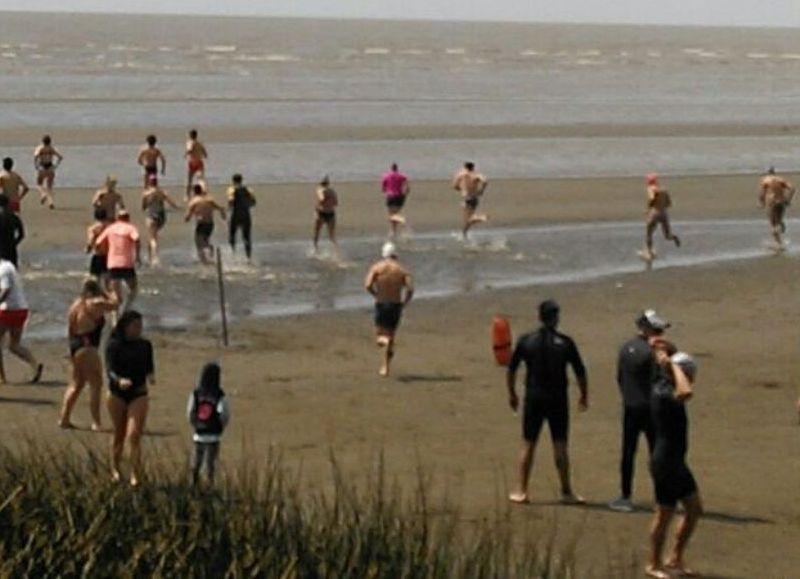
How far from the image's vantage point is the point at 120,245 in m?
25.1

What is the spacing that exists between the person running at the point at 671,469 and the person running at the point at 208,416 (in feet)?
10.7

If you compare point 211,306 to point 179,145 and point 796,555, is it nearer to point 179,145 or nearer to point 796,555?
point 796,555

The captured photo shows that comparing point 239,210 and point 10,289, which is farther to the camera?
point 239,210

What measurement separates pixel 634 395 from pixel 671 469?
174 centimetres

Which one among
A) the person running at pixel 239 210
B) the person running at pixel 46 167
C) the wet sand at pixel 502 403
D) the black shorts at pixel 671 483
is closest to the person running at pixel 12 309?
the wet sand at pixel 502 403

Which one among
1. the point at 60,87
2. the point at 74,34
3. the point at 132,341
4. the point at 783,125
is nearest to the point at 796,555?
the point at 132,341

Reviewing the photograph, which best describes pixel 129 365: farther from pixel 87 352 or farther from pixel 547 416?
pixel 547 416

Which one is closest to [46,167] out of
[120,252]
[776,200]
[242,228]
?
[242,228]

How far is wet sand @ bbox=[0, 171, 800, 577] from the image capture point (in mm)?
16547

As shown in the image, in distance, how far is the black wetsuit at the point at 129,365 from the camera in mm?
17078

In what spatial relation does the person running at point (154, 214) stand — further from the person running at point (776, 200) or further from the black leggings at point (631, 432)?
the black leggings at point (631, 432)

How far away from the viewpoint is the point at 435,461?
1820 cm

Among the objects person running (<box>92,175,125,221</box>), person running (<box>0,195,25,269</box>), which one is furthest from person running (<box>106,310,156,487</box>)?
person running (<box>92,175,125,221</box>)

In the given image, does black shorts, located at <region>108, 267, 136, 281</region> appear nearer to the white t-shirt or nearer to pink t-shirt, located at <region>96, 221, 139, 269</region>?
pink t-shirt, located at <region>96, 221, 139, 269</region>
